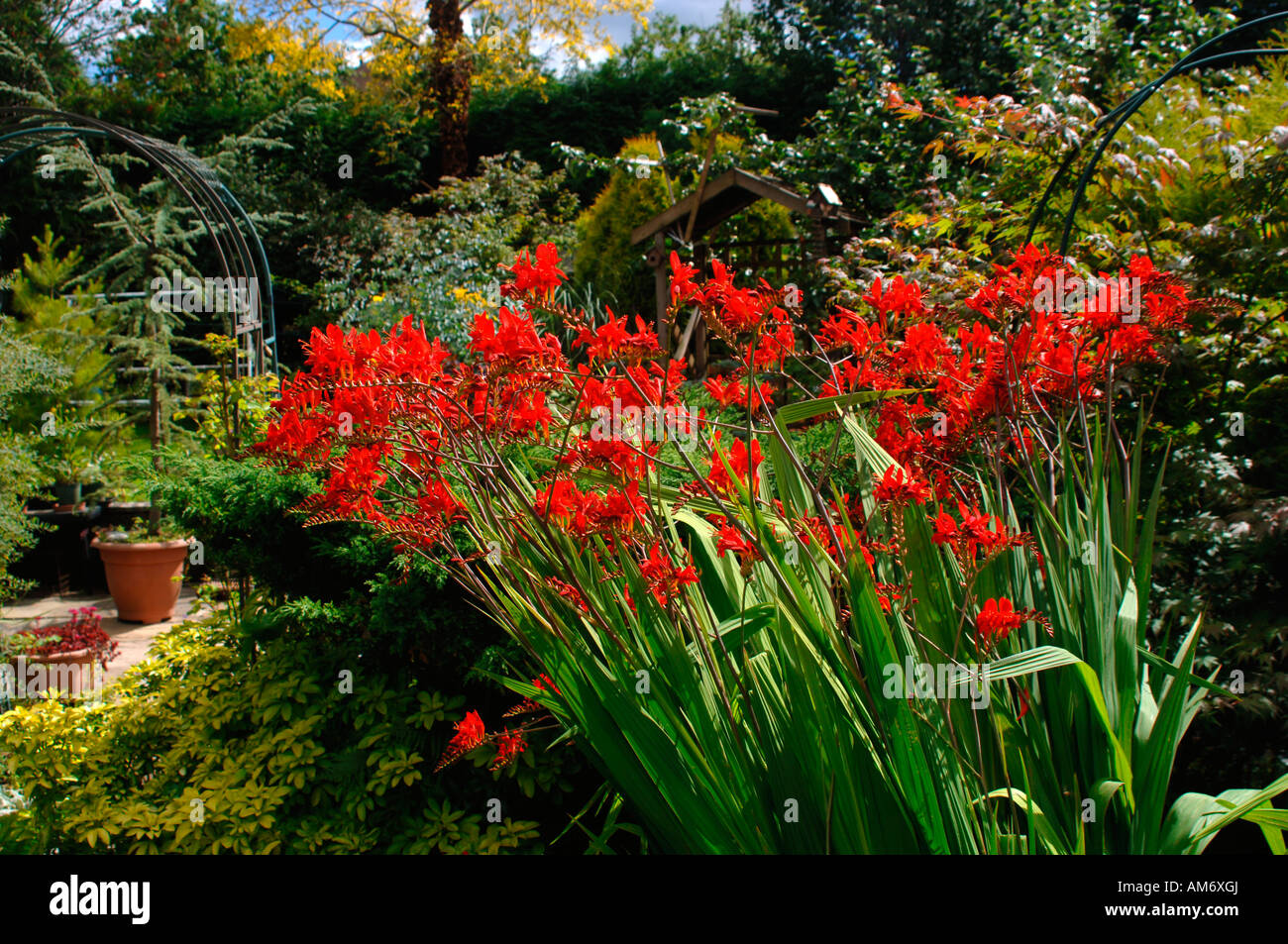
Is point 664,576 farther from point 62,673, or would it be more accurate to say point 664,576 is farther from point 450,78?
point 450,78

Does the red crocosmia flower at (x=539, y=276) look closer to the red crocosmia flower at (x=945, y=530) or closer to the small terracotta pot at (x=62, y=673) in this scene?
the red crocosmia flower at (x=945, y=530)

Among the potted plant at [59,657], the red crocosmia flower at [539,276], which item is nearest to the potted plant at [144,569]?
the potted plant at [59,657]

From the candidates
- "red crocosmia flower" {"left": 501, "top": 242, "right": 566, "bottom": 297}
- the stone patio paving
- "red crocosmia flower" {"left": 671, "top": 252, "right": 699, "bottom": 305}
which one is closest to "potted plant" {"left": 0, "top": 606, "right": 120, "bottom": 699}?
the stone patio paving

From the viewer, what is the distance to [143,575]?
5.20 meters

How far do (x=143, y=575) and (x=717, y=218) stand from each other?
5157 millimetres

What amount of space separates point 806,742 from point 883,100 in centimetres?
749

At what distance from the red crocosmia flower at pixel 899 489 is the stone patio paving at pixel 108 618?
4.17 m

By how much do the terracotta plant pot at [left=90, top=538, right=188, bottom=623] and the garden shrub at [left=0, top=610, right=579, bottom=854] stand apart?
2.87m

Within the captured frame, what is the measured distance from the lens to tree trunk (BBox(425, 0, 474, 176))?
449 inches

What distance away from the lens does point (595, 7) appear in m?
13.7

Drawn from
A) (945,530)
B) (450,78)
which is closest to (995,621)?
(945,530)
